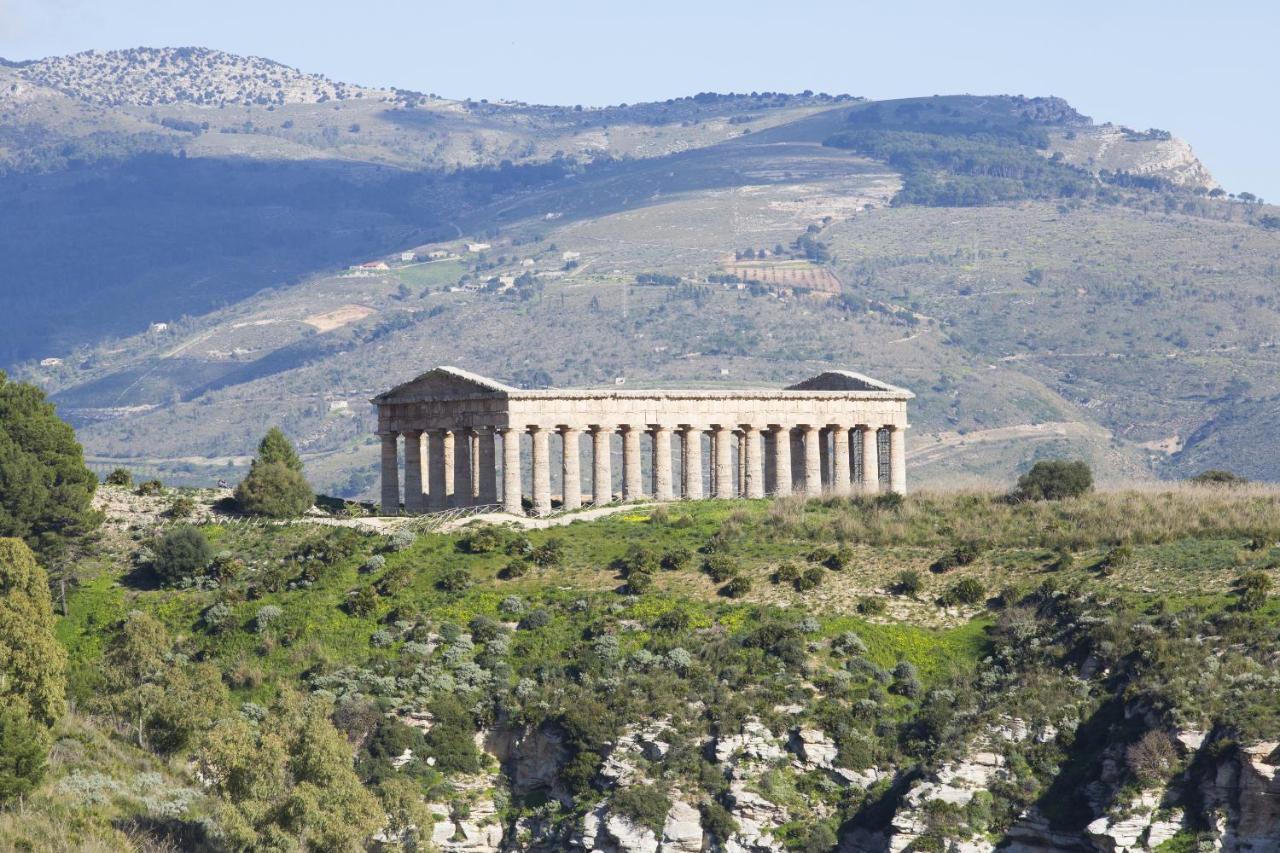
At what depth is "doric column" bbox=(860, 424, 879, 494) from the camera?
148 metres

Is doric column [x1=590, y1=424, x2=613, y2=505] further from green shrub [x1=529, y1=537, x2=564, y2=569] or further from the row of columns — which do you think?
green shrub [x1=529, y1=537, x2=564, y2=569]

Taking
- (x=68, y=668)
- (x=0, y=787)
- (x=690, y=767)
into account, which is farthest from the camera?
(x=68, y=668)

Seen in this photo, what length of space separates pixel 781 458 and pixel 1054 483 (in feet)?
71.6

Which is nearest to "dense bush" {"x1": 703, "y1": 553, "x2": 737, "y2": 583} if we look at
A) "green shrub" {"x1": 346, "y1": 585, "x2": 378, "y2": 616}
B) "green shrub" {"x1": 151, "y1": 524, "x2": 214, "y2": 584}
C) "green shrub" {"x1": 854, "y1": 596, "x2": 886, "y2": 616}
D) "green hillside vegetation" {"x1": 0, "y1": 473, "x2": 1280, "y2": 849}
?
"green hillside vegetation" {"x1": 0, "y1": 473, "x2": 1280, "y2": 849}

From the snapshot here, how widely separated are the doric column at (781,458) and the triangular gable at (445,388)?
1796 centimetres

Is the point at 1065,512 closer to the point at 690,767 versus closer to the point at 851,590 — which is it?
the point at 851,590

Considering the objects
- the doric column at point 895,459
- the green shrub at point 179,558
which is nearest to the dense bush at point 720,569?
the green shrub at point 179,558

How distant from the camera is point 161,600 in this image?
11706cm

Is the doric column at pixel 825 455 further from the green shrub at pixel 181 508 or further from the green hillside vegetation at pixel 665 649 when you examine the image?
the green shrub at pixel 181 508

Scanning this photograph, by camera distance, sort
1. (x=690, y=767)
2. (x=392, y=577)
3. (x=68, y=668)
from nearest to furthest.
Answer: (x=690, y=767) < (x=68, y=668) < (x=392, y=577)

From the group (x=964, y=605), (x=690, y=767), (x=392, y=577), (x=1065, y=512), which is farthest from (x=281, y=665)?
(x=1065, y=512)

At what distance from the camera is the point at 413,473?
141 metres

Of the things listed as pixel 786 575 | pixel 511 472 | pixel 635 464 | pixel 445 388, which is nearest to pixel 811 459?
pixel 635 464

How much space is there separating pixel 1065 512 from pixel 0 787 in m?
55.7
